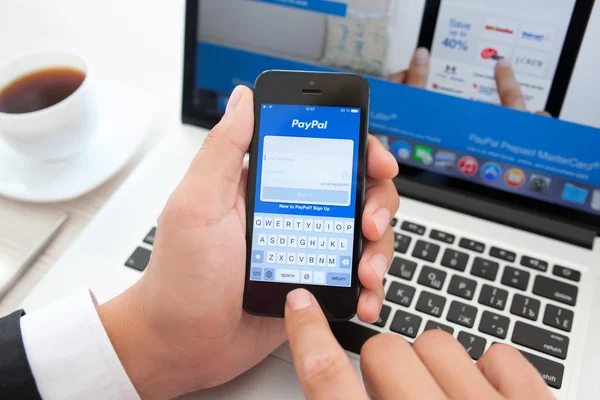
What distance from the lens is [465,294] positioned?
1.82 feet

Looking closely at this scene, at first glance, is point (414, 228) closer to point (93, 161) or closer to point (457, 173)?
point (457, 173)

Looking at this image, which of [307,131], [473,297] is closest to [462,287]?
[473,297]

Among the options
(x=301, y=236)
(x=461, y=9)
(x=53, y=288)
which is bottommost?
(x=53, y=288)

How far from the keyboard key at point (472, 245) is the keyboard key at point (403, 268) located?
60 millimetres

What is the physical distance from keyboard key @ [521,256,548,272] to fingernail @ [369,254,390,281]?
7.3 inches

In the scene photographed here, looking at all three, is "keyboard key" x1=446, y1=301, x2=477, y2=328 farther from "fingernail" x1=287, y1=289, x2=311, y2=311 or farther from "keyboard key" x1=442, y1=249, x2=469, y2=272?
"fingernail" x1=287, y1=289, x2=311, y2=311

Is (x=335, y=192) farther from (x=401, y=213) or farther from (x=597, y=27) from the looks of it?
(x=597, y=27)

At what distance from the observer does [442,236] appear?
60 cm

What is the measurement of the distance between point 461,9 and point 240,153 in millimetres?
265

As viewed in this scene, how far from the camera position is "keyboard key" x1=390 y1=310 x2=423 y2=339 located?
53 centimetres

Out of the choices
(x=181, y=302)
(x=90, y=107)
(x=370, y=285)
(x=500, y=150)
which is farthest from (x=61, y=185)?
(x=500, y=150)

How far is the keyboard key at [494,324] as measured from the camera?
0.53m

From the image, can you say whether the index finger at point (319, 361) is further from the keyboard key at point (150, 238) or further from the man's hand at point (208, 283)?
the keyboard key at point (150, 238)

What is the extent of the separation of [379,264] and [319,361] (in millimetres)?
120
